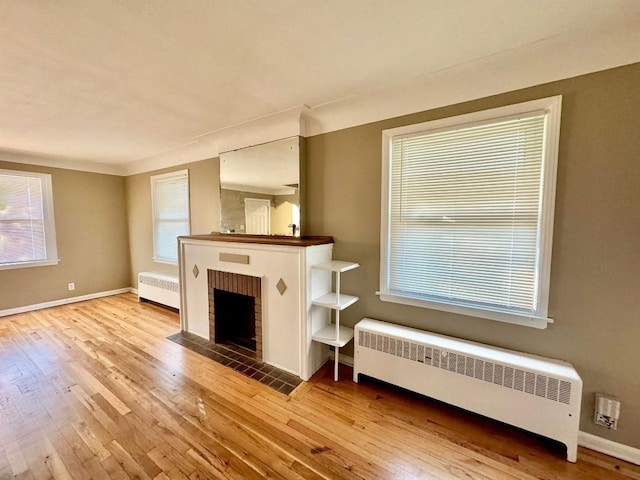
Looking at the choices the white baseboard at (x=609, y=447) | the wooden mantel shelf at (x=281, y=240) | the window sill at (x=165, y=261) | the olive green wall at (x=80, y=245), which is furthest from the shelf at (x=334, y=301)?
the olive green wall at (x=80, y=245)

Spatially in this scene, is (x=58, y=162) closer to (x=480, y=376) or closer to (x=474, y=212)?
(x=474, y=212)

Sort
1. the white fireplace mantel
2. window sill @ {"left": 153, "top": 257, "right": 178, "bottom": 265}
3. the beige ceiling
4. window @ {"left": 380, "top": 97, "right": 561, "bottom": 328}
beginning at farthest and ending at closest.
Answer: window sill @ {"left": 153, "top": 257, "right": 178, "bottom": 265} < the white fireplace mantel < window @ {"left": 380, "top": 97, "right": 561, "bottom": 328} < the beige ceiling

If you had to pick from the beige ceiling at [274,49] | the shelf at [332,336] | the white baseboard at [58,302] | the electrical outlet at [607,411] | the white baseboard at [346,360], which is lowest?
the white baseboard at [346,360]

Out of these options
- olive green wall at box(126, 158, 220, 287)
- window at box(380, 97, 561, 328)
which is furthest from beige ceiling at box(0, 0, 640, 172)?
olive green wall at box(126, 158, 220, 287)

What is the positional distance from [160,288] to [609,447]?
4.96 meters

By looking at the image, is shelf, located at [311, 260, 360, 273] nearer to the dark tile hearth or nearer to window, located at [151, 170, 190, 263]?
the dark tile hearth

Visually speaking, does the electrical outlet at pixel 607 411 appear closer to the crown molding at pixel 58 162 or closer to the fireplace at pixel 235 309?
the fireplace at pixel 235 309

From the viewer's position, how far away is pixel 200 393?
2.11 m

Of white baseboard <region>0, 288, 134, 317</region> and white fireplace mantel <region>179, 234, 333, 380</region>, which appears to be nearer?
white fireplace mantel <region>179, 234, 333, 380</region>

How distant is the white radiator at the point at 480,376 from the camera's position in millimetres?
1533

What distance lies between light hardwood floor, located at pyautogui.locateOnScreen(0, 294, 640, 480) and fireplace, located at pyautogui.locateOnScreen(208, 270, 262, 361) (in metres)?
0.46

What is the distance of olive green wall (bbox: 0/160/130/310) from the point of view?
3.91 metres

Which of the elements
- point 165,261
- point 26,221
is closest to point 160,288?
point 165,261

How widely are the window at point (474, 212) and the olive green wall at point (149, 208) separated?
2454mm
